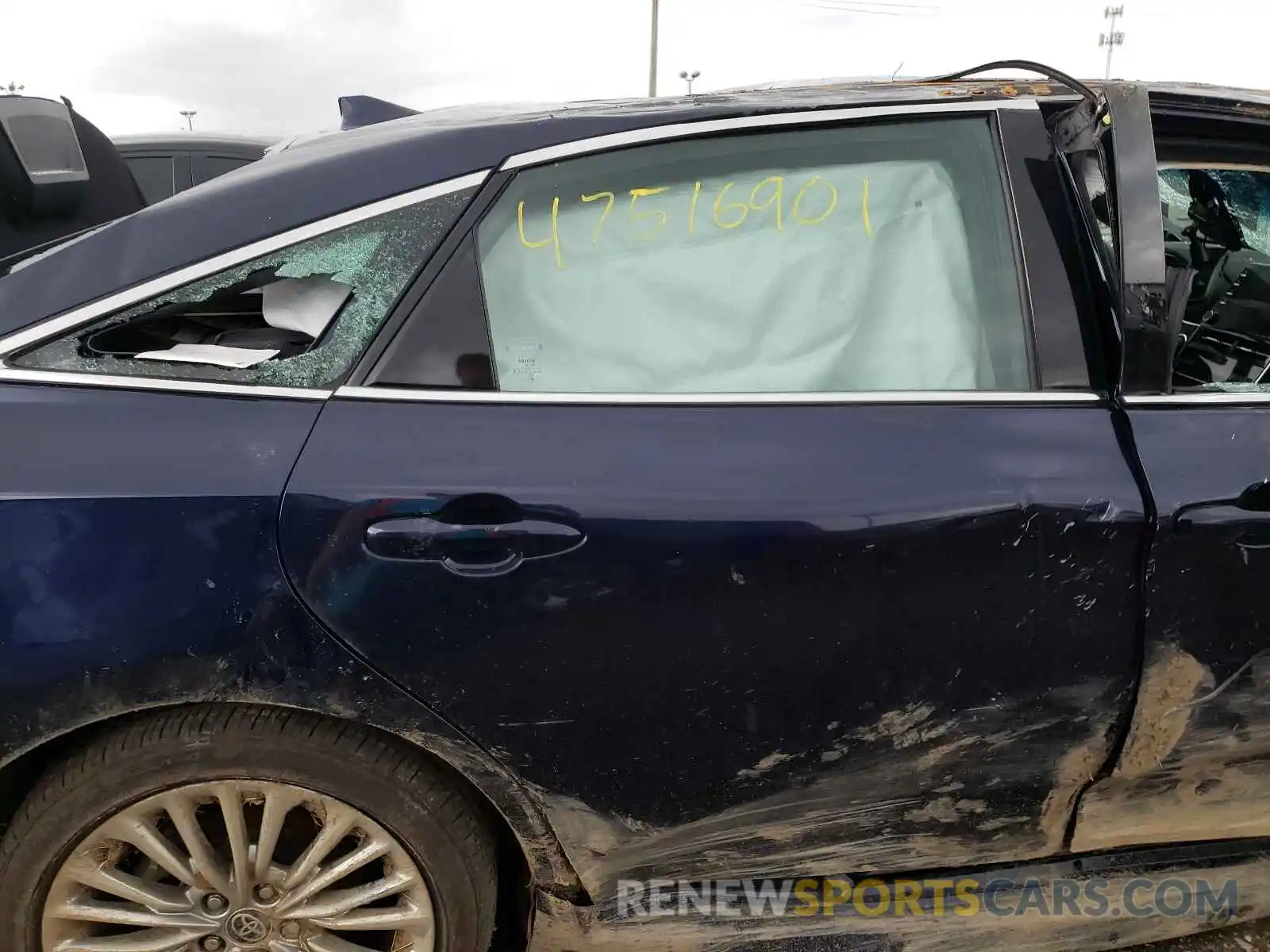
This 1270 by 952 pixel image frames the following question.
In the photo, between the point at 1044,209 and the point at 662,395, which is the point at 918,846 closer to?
the point at 662,395

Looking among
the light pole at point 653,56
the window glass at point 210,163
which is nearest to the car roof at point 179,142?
the window glass at point 210,163

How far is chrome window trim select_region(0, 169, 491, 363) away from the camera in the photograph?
1.31 metres

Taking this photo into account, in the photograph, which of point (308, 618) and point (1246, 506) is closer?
point (308, 618)

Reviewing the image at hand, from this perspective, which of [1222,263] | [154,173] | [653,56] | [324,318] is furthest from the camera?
[653,56]

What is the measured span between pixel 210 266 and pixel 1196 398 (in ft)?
5.47

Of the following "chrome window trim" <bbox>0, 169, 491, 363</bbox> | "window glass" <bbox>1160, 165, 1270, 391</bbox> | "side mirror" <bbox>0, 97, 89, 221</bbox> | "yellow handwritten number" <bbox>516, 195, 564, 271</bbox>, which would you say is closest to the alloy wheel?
"chrome window trim" <bbox>0, 169, 491, 363</bbox>

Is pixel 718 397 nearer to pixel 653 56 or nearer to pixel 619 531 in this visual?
pixel 619 531

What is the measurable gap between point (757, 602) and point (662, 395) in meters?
0.37

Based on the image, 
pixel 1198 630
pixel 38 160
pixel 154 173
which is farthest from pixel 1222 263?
pixel 154 173

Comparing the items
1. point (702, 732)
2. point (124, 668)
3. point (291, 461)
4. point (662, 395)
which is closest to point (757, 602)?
point (702, 732)

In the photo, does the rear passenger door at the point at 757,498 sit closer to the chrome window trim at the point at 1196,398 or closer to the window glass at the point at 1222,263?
the chrome window trim at the point at 1196,398

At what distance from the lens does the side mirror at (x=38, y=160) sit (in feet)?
6.18

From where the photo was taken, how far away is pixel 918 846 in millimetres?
1525

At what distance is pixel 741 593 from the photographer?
132cm
